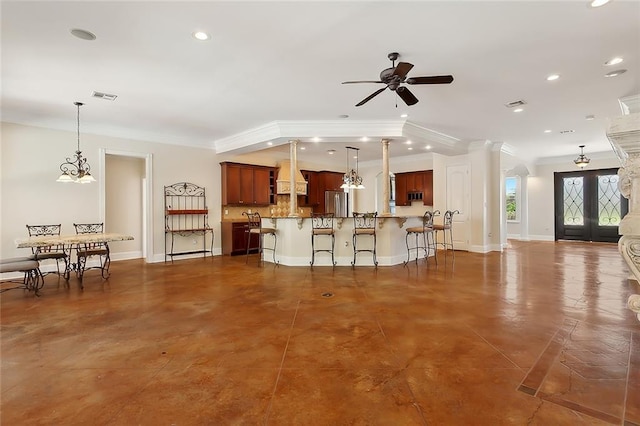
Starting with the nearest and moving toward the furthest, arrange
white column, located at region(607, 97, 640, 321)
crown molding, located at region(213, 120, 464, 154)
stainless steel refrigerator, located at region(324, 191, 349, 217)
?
white column, located at region(607, 97, 640, 321) → crown molding, located at region(213, 120, 464, 154) → stainless steel refrigerator, located at region(324, 191, 349, 217)

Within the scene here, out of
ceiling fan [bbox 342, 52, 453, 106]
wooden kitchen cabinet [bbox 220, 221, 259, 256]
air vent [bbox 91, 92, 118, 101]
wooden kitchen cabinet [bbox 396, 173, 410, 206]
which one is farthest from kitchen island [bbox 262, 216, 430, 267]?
wooden kitchen cabinet [bbox 396, 173, 410, 206]

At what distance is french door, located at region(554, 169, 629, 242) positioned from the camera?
395 inches

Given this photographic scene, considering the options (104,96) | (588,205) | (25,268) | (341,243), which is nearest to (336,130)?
(341,243)

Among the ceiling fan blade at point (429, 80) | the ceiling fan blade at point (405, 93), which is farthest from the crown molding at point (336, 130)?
the ceiling fan blade at point (429, 80)

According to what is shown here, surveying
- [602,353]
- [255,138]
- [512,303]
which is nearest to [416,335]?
[602,353]

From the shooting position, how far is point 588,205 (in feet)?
34.4

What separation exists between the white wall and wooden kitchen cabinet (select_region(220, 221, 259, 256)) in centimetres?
150

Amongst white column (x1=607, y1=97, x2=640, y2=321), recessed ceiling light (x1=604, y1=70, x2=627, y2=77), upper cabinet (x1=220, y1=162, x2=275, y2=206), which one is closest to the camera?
white column (x1=607, y1=97, x2=640, y2=321)

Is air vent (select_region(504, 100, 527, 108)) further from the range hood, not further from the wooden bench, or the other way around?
the wooden bench

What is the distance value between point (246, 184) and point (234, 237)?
5.06 ft

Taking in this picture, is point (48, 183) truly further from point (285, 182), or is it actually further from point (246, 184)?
point (285, 182)

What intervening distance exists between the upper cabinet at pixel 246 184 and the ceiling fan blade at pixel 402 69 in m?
5.83

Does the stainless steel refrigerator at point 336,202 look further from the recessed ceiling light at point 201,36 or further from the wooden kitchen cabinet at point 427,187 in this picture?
the recessed ceiling light at point 201,36

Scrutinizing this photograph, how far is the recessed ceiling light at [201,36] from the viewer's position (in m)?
3.08
